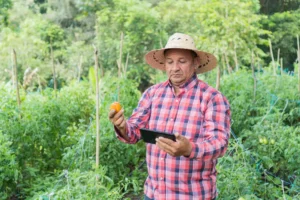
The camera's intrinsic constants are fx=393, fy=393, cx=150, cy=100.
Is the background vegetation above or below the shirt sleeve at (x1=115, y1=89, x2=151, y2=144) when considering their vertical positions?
below

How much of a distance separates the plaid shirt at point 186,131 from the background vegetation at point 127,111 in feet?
1.54

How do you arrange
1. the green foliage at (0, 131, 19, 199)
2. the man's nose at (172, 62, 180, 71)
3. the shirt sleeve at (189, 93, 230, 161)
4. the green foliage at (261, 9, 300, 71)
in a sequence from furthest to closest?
the green foliage at (261, 9, 300, 71)
the green foliage at (0, 131, 19, 199)
the man's nose at (172, 62, 180, 71)
the shirt sleeve at (189, 93, 230, 161)

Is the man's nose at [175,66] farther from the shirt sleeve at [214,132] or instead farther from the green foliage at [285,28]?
the green foliage at [285,28]

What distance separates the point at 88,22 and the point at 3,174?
1263 centimetres

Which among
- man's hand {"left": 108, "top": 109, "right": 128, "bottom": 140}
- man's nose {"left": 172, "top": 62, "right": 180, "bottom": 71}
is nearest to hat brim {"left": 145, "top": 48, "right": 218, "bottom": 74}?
man's nose {"left": 172, "top": 62, "right": 180, "bottom": 71}

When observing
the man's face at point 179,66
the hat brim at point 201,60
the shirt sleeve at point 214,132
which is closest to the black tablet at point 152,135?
the shirt sleeve at point 214,132

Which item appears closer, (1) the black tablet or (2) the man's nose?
(1) the black tablet

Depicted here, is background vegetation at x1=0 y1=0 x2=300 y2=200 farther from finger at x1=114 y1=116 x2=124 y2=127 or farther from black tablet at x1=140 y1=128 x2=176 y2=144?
black tablet at x1=140 y1=128 x2=176 y2=144

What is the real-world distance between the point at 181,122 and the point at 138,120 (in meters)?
0.24

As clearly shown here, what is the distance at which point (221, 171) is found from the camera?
3.05m

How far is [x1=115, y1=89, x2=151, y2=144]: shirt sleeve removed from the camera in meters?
1.89

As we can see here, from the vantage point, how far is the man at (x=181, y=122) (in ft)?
5.75

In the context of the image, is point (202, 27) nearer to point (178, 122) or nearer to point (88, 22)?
point (88, 22)

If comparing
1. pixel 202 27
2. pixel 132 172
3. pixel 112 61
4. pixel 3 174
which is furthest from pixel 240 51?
pixel 3 174
